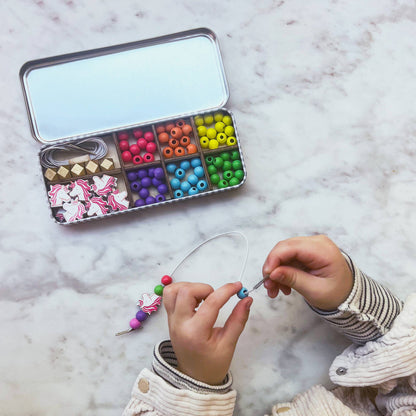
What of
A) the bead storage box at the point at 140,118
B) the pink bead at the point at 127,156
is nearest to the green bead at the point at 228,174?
the bead storage box at the point at 140,118

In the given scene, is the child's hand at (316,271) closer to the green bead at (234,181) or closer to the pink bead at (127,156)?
the green bead at (234,181)

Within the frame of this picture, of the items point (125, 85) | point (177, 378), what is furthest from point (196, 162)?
point (177, 378)

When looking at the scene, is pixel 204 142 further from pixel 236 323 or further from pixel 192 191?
pixel 236 323

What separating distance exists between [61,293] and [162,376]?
298mm

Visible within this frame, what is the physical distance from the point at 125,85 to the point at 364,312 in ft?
2.20

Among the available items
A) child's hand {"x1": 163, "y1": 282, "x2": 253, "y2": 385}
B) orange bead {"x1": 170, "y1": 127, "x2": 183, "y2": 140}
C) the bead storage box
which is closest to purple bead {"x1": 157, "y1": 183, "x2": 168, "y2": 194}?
the bead storage box

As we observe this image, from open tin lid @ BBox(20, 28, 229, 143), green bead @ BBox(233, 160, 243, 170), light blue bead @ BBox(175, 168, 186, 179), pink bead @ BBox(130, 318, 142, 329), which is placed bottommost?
pink bead @ BBox(130, 318, 142, 329)

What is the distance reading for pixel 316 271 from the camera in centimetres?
83

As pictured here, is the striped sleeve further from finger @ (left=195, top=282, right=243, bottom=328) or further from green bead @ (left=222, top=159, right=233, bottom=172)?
green bead @ (left=222, top=159, right=233, bottom=172)

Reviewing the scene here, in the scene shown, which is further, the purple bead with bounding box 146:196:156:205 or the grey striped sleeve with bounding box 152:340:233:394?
the purple bead with bounding box 146:196:156:205

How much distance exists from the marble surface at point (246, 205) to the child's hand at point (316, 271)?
0.17 m

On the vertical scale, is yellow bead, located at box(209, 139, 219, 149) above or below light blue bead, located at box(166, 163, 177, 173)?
above

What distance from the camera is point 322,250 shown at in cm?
82

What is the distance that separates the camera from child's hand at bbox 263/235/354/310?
0.81 meters
